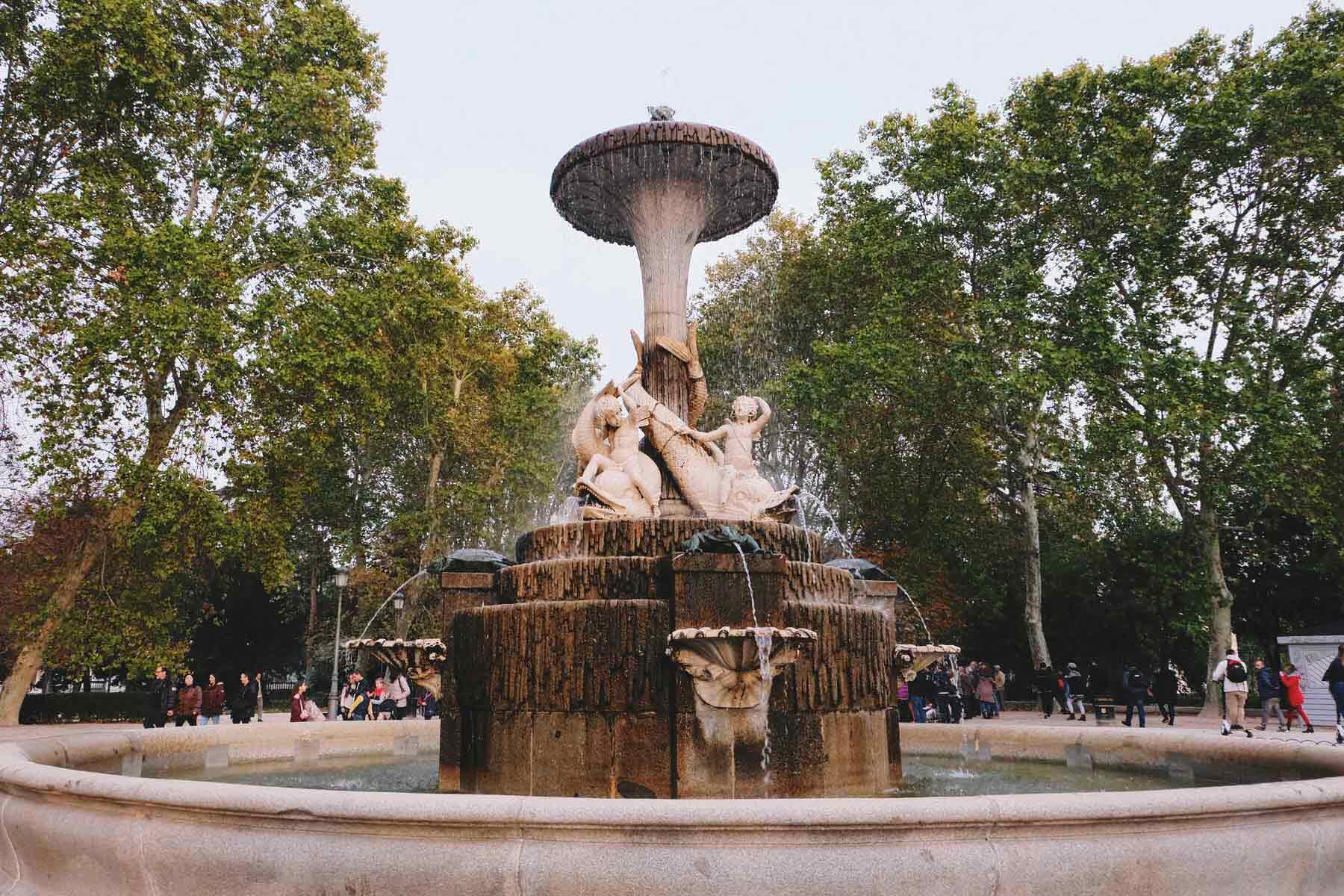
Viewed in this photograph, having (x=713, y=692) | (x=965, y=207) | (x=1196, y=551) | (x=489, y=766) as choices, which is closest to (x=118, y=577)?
(x=489, y=766)

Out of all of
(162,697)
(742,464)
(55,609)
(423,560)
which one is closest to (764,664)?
(742,464)

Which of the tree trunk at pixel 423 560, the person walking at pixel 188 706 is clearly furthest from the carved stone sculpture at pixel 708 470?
the tree trunk at pixel 423 560

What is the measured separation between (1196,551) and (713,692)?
24.6 m

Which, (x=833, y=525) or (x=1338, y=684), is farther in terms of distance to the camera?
(x=1338, y=684)

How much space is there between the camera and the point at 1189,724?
19953 mm

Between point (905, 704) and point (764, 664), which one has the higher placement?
point (764, 664)

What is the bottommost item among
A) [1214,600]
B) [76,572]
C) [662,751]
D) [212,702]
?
[212,702]

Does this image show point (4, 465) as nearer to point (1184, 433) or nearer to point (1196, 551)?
point (1184, 433)

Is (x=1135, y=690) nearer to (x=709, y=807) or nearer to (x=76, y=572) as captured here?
(x=709, y=807)

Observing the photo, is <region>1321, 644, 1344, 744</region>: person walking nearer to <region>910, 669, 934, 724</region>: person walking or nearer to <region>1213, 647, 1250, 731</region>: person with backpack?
<region>1213, 647, 1250, 731</region>: person with backpack

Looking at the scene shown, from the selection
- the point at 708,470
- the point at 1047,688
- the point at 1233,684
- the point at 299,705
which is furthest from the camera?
the point at 1047,688

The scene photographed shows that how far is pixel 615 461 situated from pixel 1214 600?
18.2 meters

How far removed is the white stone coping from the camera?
360 centimetres

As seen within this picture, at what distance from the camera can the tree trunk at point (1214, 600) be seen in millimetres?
21516
